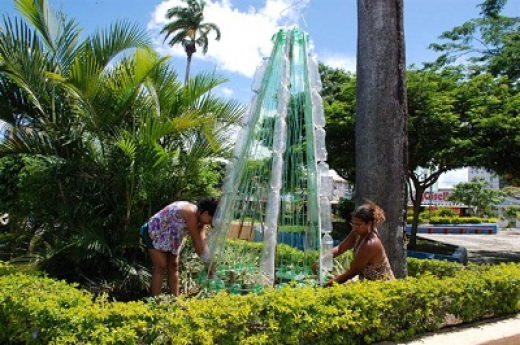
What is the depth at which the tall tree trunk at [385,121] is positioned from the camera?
5.02m

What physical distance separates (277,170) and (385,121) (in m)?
1.60

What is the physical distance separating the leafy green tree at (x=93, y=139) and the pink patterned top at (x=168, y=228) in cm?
72

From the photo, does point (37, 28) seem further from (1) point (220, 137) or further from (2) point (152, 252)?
(2) point (152, 252)

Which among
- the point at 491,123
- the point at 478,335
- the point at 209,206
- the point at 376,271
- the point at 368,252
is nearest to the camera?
the point at 478,335

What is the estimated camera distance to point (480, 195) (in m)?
37.8

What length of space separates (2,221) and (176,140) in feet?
19.4

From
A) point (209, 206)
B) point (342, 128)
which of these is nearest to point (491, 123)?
point (342, 128)

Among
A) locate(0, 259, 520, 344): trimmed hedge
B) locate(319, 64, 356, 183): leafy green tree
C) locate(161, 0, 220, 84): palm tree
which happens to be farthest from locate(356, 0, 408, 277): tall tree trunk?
locate(161, 0, 220, 84): palm tree

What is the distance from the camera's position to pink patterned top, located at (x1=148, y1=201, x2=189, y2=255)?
14.3ft

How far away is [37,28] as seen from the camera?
5562 mm

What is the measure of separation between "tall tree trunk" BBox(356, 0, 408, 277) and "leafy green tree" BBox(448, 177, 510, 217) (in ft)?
117

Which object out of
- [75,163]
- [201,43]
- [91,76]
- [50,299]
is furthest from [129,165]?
[201,43]

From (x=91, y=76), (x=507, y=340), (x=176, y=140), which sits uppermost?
(x=91, y=76)

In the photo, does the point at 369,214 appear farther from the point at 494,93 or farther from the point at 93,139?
the point at 494,93
